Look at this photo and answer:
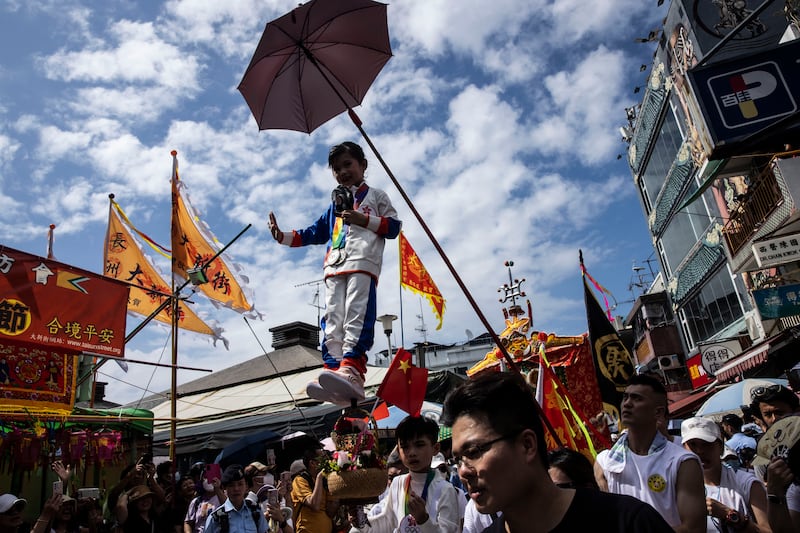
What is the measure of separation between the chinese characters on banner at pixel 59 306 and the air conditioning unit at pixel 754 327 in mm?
17468

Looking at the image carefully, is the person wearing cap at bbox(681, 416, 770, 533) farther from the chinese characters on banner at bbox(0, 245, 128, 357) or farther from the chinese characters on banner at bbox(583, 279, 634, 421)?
the chinese characters on banner at bbox(0, 245, 128, 357)

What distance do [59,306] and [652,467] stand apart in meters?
7.09

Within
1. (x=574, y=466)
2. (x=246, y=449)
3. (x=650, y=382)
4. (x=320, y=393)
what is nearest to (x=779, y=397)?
(x=650, y=382)

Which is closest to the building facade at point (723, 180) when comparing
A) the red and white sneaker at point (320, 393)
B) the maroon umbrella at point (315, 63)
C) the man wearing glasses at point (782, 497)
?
the man wearing glasses at point (782, 497)

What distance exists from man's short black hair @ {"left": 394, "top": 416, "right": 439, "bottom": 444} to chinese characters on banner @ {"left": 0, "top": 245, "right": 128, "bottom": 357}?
5433 mm

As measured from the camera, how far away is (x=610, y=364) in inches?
197

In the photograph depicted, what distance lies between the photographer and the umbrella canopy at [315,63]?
4137 millimetres

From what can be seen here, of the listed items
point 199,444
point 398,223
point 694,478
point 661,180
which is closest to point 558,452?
point 694,478

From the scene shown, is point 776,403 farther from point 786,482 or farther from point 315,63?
point 315,63

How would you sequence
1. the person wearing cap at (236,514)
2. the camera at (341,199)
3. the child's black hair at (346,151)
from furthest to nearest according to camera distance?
the person wearing cap at (236,514) → the child's black hair at (346,151) → the camera at (341,199)

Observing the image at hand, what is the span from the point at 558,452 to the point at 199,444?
12.2m

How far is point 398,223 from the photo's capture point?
14.5 ft

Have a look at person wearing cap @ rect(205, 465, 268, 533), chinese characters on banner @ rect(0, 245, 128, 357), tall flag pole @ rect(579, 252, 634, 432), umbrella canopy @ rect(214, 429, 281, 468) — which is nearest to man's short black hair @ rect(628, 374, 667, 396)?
tall flag pole @ rect(579, 252, 634, 432)

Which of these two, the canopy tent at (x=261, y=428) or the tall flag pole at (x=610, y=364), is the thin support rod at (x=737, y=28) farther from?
the canopy tent at (x=261, y=428)
